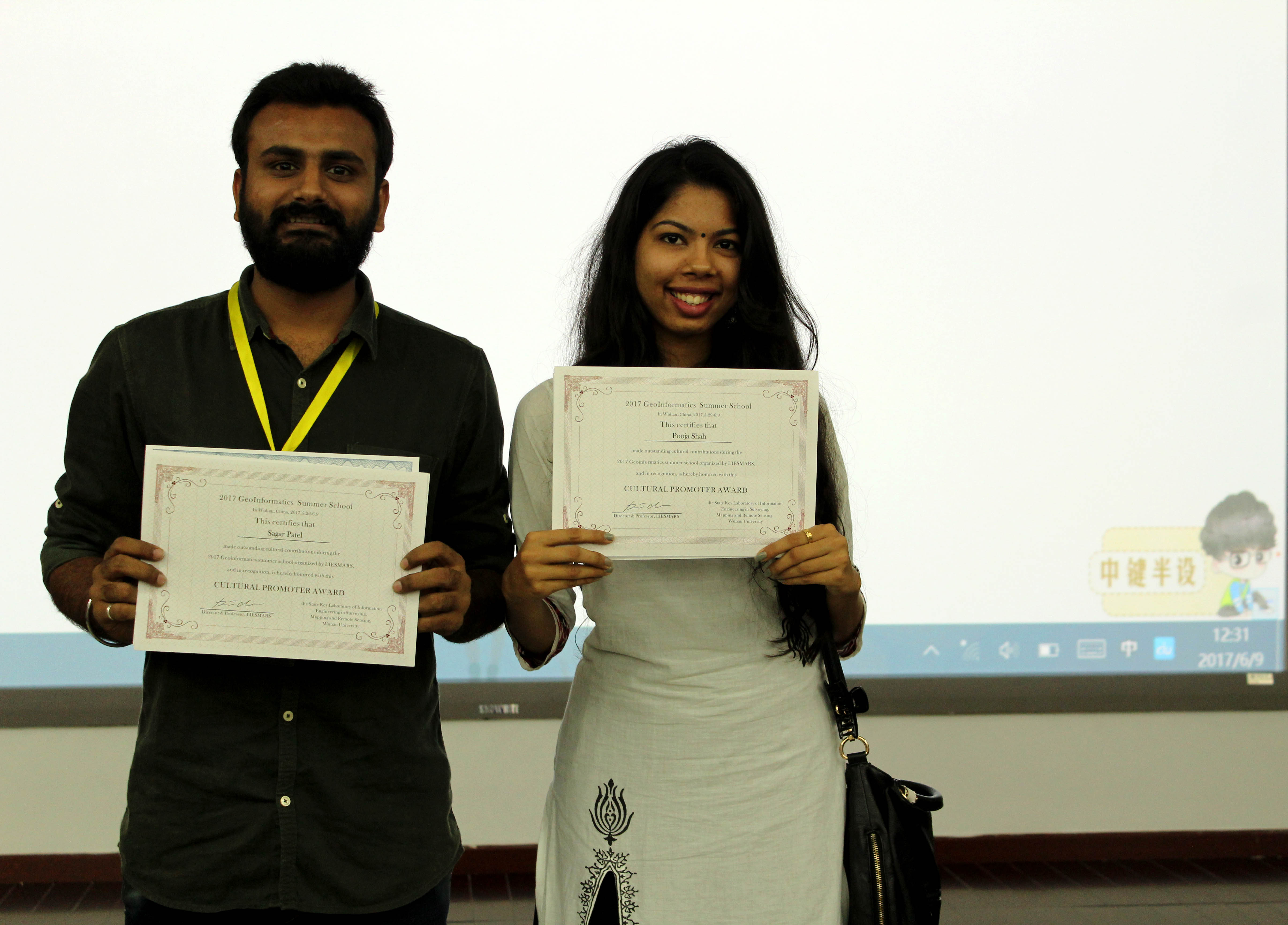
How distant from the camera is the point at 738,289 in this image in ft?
5.04

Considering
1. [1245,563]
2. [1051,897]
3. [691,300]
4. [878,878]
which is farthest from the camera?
[1245,563]

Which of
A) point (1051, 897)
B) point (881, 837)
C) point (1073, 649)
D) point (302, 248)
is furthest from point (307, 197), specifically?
point (1051, 897)

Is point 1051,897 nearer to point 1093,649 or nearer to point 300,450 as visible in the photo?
point 1093,649

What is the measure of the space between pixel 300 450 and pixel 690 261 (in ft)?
2.08

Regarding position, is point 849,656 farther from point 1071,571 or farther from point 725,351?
point 1071,571

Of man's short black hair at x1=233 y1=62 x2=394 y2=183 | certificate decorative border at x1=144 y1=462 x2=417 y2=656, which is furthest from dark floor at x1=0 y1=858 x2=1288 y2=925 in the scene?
man's short black hair at x1=233 y1=62 x2=394 y2=183

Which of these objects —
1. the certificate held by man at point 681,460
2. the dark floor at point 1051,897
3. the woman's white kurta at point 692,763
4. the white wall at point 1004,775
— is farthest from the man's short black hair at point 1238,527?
the certificate held by man at point 681,460

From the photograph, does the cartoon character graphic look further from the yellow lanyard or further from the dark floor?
the yellow lanyard

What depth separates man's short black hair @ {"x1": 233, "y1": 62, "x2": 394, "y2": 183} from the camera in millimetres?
1483

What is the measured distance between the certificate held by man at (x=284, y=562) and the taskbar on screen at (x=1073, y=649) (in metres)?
2.52

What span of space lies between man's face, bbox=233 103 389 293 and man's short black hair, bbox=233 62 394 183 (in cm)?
1

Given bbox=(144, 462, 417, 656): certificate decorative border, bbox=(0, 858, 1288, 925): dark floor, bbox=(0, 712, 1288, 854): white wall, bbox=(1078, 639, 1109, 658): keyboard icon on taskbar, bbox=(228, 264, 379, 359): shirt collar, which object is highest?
bbox=(228, 264, 379, 359): shirt collar

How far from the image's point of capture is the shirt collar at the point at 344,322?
1.47m

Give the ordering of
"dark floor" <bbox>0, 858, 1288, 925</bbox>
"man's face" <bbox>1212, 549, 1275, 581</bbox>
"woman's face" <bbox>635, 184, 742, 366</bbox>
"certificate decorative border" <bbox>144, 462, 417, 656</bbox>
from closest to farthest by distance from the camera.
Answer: "certificate decorative border" <bbox>144, 462, 417, 656</bbox>
"woman's face" <bbox>635, 184, 742, 366</bbox>
"dark floor" <bbox>0, 858, 1288, 925</bbox>
"man's face" <bbox>1212, 549, 1275, 581</bbox>
